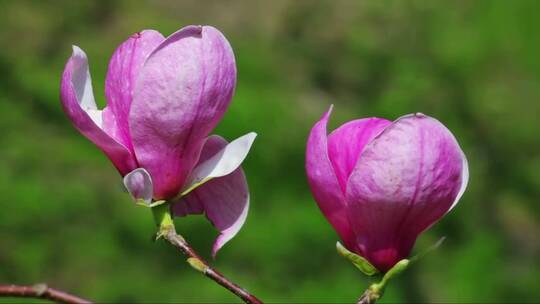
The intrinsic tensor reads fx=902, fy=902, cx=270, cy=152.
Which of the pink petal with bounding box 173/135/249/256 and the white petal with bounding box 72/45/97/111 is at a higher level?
the white petal with bounding box 72/45/97/111

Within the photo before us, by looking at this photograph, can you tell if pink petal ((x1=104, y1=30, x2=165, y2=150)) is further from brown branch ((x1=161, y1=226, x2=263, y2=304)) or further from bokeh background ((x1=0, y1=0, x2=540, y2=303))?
bokeh background ((x1=0, y1=0, x2=540, y2=303))

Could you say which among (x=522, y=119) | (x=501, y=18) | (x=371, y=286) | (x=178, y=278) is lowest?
(x=178, y=278)

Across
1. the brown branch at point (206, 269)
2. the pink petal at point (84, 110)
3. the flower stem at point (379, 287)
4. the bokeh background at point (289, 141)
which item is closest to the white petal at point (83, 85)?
the pink petal at point (84, 110)

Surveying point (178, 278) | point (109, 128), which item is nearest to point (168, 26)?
point (178, 278)

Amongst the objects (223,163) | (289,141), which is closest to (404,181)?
(223,163)

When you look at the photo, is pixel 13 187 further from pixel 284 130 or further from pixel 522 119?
pixel 522 119

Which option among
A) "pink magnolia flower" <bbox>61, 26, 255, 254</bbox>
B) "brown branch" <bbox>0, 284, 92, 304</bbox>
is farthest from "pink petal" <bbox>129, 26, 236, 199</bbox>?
"brown branch" <bbox>0, 284, 92, 304</bbox>

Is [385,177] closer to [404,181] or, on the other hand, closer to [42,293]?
[404,181]

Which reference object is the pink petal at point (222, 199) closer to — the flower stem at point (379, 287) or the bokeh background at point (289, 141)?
the flower stem at point (379, 287)
